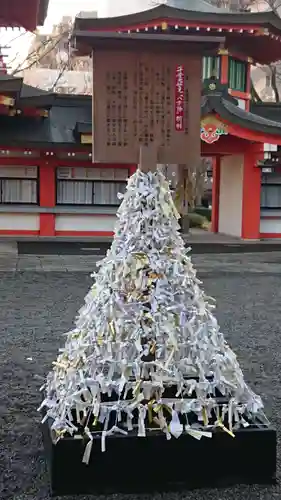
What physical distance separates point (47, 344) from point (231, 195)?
52.1 ft

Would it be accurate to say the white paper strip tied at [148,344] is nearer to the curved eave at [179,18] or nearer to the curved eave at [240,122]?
the curved eave at [240,122]

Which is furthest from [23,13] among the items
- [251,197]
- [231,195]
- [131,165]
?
[231,195]

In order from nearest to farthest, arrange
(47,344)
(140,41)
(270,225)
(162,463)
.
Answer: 1. (162,463)
2. (140,41)
3. (47,344)
4. (270,225)

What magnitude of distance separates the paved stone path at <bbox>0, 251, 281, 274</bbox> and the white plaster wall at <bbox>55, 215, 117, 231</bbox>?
17.0 ft

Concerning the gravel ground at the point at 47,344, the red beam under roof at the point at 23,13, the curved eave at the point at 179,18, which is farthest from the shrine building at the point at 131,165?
the gravel ground at the point at 47,344

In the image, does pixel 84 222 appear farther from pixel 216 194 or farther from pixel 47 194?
pixel 216 194

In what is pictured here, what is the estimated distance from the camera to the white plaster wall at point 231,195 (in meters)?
20.7

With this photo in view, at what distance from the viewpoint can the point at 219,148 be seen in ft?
63.6

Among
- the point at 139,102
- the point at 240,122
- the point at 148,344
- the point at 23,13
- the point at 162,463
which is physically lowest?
the point at 162,463

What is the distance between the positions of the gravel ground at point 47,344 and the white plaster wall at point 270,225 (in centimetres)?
811

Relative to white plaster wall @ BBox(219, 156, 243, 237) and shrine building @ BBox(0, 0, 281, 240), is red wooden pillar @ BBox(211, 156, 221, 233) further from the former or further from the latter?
shrine building @ BBox(0, 0, 281, 240)

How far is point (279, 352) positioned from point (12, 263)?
830 cm

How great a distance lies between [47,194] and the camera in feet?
64.8

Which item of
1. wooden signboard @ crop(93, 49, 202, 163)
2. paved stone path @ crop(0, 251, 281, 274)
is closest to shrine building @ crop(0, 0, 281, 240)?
paved stone path @ crop(0, 251, 281, 274)
